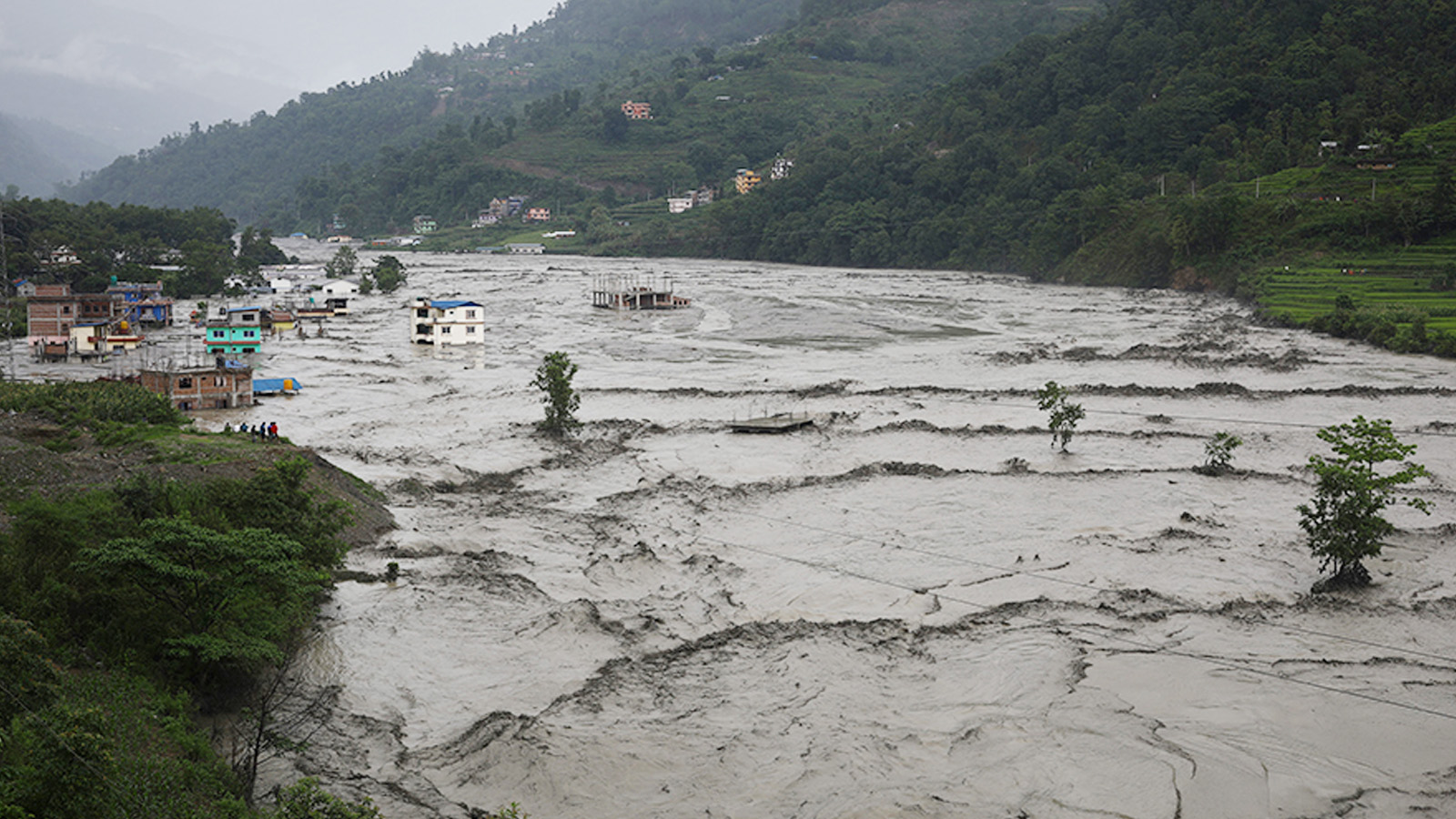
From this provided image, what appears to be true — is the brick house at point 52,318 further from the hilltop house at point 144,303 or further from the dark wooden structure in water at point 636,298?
the dark wooden structure in water at point 636,298

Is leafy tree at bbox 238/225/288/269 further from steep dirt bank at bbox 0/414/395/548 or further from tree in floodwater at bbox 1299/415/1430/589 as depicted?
tree in floodwater at bbox 1299/415/1430/589

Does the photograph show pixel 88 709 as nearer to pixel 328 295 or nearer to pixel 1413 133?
pixel 328 295

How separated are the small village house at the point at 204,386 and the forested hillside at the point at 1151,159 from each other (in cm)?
4669

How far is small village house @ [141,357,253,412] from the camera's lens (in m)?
29.7

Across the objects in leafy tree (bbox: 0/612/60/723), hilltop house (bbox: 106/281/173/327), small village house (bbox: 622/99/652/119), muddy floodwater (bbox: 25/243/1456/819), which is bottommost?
muddy floodwater (bbox: 25/243/1456/819)

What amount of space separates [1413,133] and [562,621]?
60.1 metres

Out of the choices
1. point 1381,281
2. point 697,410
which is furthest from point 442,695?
point 1381,281

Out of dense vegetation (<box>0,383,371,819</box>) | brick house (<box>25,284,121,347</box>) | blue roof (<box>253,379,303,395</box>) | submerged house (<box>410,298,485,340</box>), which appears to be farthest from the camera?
submerged house (<box>410,298,485,340</box>)

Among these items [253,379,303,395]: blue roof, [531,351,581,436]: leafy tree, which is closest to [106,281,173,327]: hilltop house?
[253,379,303,395]: blue roof

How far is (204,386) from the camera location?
3050 centimetres

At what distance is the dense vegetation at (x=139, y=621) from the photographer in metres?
8.46

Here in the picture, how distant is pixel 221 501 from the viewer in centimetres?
1506

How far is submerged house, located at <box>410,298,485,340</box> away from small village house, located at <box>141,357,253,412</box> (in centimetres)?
1385

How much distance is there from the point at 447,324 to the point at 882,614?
33175 mm
